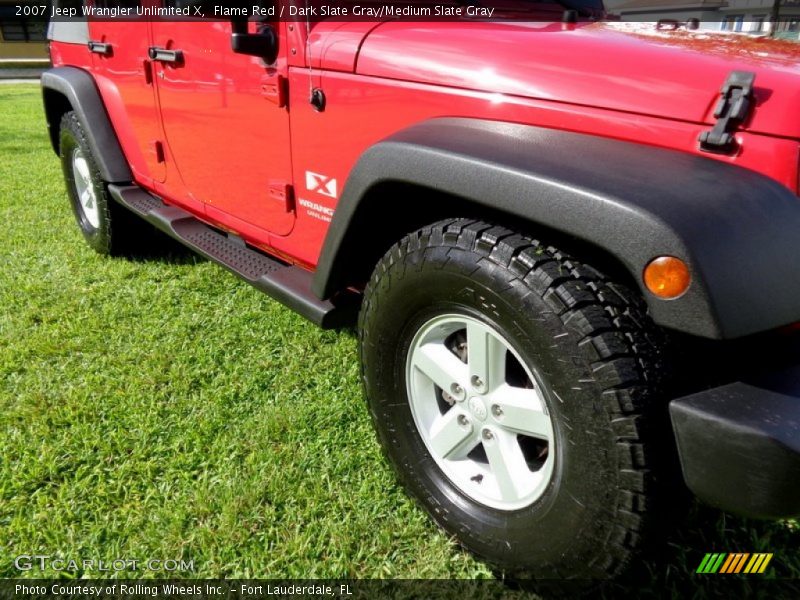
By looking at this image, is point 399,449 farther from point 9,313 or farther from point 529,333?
point 9,313

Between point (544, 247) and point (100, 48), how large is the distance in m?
2.85

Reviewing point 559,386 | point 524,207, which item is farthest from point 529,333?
point 524,207

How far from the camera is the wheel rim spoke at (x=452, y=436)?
1.77 meters

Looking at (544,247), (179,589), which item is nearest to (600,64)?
(544,247)

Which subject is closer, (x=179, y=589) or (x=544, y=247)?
Answer: (x=544, y=247)

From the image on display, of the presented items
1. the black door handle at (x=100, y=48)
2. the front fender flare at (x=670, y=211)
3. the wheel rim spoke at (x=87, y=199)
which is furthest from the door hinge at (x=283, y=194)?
the wheel rim spoke at (x=87, y=199)

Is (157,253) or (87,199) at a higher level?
(87,199)

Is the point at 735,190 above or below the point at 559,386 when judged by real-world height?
above

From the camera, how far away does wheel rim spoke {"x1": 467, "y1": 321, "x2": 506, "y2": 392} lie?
1602mm

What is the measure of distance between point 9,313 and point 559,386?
299 cm

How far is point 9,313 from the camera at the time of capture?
10.8 ft

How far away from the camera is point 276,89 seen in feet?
7.12

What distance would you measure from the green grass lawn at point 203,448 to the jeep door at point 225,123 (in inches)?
24.0

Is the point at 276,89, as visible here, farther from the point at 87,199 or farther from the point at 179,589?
the point at 87,199
